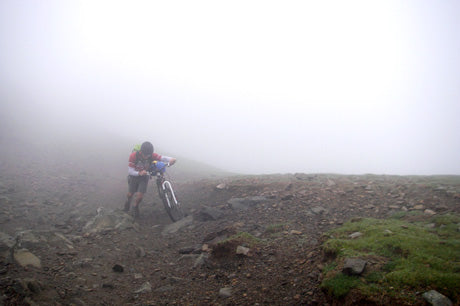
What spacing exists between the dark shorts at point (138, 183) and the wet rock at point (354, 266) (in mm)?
8623

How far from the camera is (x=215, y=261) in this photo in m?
6.52

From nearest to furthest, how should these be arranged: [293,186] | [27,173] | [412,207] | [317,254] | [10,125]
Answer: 1. [317,254]
2. [412,207]
3. [293,186]
4. [27,173]
5. [10,125]

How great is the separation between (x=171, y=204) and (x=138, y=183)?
71.0 inches

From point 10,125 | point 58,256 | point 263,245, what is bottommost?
point 58,256

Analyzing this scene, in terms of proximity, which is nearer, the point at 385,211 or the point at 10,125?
the point at 385,211

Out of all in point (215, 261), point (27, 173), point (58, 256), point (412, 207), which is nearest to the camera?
point (215, 261)

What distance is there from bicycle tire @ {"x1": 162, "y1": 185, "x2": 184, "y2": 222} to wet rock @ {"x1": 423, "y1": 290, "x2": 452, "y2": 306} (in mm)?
8448

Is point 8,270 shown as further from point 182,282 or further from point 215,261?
point 215,261

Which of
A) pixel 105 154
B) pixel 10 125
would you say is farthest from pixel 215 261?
pixel 10 125

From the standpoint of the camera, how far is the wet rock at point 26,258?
613cm

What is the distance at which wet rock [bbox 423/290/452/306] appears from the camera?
3.34 m

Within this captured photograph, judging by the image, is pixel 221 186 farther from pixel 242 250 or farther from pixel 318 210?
pixel 242 250

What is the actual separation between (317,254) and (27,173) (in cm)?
1885

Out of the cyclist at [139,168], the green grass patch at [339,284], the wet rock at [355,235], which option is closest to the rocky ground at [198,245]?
the green grass patch at [339,284]
